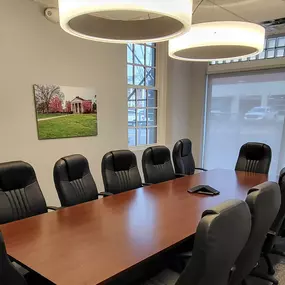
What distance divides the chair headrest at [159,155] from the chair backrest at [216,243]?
2.13 metres

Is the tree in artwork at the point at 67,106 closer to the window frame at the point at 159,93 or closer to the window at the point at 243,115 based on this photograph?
the window frame at the point at 159,93

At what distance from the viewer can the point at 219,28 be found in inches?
84.8

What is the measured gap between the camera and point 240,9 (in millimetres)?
3418

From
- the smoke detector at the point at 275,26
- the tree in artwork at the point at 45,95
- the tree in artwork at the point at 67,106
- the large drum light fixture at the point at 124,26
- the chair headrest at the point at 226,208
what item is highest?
the smoke detector at the point at 275,26

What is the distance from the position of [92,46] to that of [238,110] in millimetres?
3036

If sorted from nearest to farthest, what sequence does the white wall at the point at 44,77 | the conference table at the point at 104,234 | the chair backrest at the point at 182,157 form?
the conference table at the point at 104,234 < the white wall at the point at 44,77 < the chair backrest at the point at 182,157

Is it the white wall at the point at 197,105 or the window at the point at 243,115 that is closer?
the window at the point at 243,115

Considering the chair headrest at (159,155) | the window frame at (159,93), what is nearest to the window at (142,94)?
the window frame at (159,93)

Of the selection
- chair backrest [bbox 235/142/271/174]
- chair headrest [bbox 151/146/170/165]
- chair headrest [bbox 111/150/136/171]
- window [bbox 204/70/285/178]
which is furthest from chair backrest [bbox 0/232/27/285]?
window [bbox 204/70/285/178]

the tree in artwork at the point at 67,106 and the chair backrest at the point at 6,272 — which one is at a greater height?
the tree in artwork at the point at 67,106

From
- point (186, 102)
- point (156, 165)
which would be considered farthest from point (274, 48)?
point (156, 165)

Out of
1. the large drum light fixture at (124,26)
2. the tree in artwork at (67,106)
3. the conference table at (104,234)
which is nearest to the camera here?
the conference table at (104,234)

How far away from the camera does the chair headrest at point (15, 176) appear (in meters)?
2.01

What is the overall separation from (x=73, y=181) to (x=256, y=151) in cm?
265
